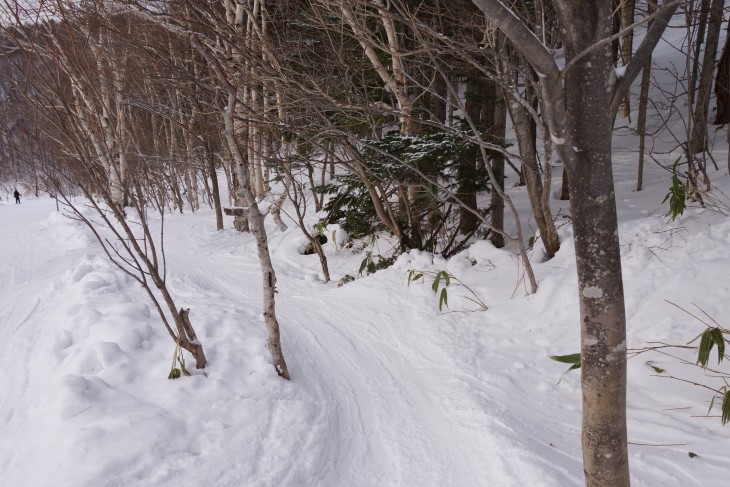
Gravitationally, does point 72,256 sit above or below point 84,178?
below

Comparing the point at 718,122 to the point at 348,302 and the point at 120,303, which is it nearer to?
the point at 348,302

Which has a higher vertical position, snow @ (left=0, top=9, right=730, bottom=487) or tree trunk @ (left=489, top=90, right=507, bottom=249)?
tree trunk @ (left=489, top=90, right=507, bottom=249)

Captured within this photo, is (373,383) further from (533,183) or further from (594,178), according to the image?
(533,183)

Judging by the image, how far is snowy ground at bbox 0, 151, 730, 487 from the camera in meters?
2.76

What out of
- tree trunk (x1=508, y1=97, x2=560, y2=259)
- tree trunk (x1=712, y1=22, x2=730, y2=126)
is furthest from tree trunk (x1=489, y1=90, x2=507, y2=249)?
tree trunk (x1=712, y1=22, x2=730, y2=126)

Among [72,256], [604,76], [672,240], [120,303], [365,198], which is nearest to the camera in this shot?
[604,76]

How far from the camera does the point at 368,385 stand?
13.6 ft

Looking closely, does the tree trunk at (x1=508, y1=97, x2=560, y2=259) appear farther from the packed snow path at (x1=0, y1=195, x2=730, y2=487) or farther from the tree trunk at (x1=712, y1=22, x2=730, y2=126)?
the tree trunk at (x1=712, y1=22, x2=730, y2=126)

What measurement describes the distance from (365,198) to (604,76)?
6550 millimetres

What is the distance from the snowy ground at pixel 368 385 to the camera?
9.06 ft

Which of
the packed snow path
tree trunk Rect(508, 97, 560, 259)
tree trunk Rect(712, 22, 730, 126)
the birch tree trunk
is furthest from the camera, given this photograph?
tree trunk Rect(712, 22, 730, 126)

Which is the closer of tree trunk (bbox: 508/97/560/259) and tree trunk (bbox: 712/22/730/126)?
tree trunk (bbox: 508/97/560/259)

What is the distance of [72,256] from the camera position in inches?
365

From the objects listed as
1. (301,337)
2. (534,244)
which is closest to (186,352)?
(301,337)
